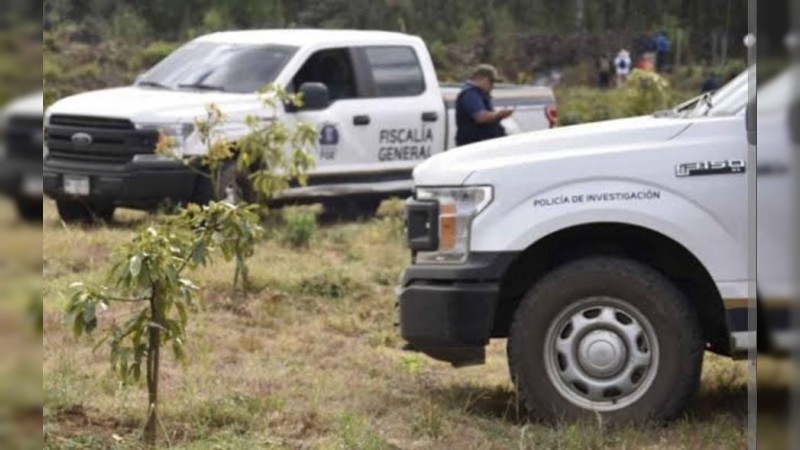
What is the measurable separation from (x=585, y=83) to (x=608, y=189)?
2.27m

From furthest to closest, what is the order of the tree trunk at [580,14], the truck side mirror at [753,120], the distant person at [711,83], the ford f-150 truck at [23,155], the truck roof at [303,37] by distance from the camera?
the truck roof at [303,37] → the distant person at [711,83] → the tree trunk at [580,14] → the truck side mirror at [753,120] → the ford f-150 truck at [23,155]

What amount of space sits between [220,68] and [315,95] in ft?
3.70

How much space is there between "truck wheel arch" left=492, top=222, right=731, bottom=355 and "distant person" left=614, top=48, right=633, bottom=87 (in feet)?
4.66


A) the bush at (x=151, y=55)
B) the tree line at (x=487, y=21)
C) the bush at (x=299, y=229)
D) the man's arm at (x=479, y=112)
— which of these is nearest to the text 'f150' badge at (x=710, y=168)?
the tree line at (x=487, y=21)

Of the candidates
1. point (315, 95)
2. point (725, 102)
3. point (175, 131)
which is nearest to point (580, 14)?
point (725, 102)

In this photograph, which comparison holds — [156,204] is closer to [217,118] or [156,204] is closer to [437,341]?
[217,118]

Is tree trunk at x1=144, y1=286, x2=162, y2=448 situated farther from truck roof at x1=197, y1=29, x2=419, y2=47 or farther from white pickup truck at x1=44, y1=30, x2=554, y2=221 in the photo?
white pickup truck at x1=44, y1=30, x2=554, y2=221

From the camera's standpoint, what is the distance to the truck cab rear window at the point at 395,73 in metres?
10.2

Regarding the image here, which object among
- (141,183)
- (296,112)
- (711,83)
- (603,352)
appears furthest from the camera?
(296,112)

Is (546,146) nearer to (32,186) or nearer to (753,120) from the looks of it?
(753,120)

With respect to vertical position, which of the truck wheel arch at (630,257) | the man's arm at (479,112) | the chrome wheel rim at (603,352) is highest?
the man's arm at (479,112)

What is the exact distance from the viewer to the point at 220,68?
9406mm

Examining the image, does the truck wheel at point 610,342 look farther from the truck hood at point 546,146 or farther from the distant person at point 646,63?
the distant person at point 646,63

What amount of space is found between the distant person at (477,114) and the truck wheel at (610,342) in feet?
9.12
